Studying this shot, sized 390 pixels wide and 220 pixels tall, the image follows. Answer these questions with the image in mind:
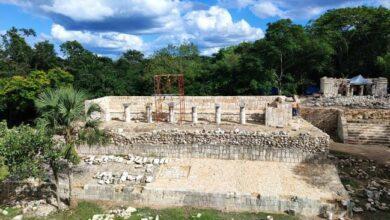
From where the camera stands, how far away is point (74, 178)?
46.9 ft

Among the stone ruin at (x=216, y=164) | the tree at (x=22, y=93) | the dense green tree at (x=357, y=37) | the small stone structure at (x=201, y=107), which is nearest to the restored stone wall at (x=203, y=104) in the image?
the small stone structure at (x=201, y=107)

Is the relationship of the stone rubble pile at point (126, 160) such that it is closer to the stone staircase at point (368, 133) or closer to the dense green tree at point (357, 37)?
the stone staircase at point (368, 133)

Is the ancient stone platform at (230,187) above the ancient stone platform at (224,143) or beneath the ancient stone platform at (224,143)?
beneath

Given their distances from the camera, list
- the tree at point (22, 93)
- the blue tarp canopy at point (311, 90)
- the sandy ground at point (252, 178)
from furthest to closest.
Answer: the blue tarp canopy at point (311, 90)
the tree at point (22, 93)
the sandy ground at point (252, 178)

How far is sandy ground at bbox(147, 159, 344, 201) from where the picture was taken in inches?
505

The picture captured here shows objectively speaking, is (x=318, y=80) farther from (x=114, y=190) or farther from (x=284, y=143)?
(x=114, y=190)

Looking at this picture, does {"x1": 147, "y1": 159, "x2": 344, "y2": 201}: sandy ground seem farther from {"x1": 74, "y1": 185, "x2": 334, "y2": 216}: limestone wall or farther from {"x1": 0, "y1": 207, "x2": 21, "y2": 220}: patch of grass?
{"x1": 0, "y1": 207, "x2": 21, "y2": 220}: patch of grass

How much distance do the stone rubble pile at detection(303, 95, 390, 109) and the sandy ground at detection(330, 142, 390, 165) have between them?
6.38m

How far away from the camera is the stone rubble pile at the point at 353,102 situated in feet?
81.5

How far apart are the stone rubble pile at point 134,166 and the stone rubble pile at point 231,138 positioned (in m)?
0.99

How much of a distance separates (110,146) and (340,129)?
1471 centimetres

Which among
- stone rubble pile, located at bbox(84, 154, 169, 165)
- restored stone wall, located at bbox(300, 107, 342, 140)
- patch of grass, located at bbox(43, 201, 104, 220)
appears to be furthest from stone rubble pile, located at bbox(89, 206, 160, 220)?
restored stone wall, located at bbox(300, 107, 342, 140)

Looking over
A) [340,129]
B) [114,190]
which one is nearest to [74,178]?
[114,190]

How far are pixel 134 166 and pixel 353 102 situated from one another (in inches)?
754
